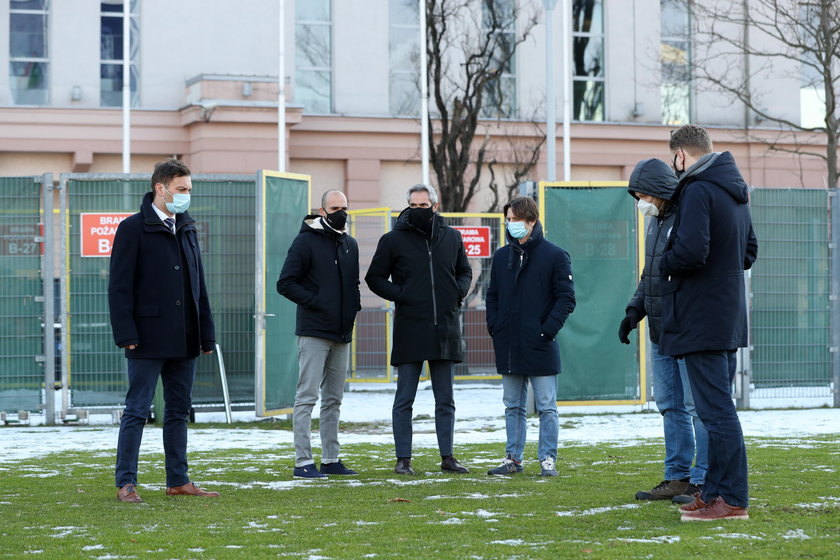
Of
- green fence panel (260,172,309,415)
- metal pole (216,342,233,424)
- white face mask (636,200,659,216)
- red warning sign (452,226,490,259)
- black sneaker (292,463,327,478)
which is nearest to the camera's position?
white face mask (636,200,659,216)

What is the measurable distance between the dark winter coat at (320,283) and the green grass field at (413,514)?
41.3 inches

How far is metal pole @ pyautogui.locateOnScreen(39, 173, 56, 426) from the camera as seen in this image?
13.8 metres

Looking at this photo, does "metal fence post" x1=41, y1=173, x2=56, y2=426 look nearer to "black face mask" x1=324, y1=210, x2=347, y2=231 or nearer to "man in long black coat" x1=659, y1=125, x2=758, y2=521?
"black face mask" x1=324, y1=210, x2=347, y2=231

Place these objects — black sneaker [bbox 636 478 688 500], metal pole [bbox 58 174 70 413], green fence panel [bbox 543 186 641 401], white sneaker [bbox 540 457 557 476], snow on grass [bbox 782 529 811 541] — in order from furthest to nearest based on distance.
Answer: green fence panel [bbox 543 186 641 401] → metal pole [bbox 58 174 70 413] → white sneaker [bbox 540 457 557 476] → black sneaker [bbox 636 478 688 500] → snow on grass [bbox 782 529 811 541]

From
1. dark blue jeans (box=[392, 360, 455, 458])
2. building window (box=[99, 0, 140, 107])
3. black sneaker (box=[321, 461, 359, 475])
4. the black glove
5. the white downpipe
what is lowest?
black sneaker (box=[321, 461, 359, 475])

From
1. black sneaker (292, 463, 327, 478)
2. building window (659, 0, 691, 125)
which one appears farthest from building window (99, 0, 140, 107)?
black sneaker (292, 463, 327, 478)

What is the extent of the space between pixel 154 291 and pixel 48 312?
20.1ft

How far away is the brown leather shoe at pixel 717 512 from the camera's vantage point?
6.75 m

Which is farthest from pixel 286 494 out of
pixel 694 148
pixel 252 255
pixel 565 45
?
pixel 565 45

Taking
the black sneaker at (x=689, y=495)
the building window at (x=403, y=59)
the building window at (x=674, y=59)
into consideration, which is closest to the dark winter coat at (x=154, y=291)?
the black sneaker at (x=689, y=495)

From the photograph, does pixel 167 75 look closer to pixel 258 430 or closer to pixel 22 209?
pixel 22 209

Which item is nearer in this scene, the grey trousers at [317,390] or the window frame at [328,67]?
the grey trousers at [317,390]

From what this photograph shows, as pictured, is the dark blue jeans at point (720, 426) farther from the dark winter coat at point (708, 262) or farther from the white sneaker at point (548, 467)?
the white sneaker at point (548, 467)

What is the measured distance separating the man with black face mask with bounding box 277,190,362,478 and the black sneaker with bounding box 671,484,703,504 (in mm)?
2632
